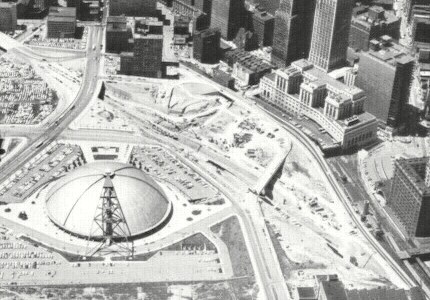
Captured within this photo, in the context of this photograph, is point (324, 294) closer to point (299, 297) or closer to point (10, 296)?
point (299, 297)

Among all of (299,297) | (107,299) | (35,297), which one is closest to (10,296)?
(35,297)

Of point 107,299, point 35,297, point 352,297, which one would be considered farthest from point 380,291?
point 35,297

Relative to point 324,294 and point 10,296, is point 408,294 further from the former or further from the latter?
point 10,296

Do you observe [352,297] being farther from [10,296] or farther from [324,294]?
[10,296]

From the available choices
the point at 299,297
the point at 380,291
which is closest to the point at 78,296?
the point at 299,297

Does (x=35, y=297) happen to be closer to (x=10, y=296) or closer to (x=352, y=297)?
(x=10, y=296)

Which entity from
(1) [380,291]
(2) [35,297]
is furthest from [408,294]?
(2) [35,297]
